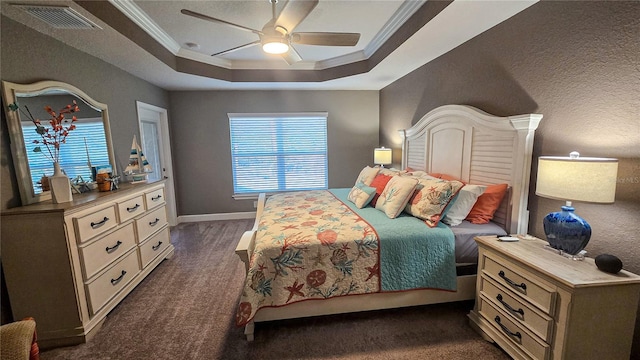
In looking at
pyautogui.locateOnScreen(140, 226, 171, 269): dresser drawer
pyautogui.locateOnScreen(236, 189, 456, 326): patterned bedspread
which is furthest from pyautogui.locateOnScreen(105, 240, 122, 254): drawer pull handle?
pyautogui.locateOnScreen(236, 189, 456, 326): patterned bedspread

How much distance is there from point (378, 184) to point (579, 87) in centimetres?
175

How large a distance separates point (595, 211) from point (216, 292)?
2.97 metres

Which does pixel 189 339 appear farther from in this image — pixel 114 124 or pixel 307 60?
pixel 307 60

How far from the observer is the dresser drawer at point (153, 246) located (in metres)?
2.63

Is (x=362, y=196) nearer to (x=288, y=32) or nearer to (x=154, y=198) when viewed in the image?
(x=288, y=32)

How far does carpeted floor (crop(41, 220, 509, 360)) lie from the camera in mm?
1709

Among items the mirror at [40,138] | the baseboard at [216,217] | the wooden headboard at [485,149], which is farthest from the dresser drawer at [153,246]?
the wooden headboard at [485,149]

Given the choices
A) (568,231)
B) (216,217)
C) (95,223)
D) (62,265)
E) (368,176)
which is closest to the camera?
(568,231)

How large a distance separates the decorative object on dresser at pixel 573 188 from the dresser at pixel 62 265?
308cm

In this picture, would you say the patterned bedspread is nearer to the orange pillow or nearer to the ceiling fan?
the orange pillow

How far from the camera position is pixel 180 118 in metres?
4.36

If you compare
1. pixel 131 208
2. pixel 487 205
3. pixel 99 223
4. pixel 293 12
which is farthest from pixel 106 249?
pixel 487 205

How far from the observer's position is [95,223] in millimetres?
1983

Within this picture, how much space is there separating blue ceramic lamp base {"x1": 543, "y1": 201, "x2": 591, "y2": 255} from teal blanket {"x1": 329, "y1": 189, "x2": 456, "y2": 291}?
598 mm
